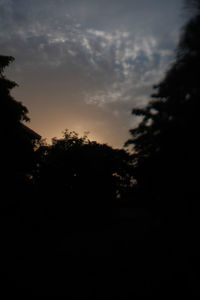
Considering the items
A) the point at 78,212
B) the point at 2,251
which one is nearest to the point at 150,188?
the point at 2,251

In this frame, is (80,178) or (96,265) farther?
(80,178)

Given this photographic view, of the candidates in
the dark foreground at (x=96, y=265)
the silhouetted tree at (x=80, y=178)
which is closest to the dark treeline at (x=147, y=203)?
the dark foreground at (x=96, y=265)

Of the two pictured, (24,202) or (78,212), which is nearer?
(24,202)

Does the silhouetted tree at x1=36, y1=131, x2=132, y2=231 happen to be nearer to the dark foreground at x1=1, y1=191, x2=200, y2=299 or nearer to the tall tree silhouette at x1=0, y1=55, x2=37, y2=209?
the tall tree silhouette at x1=0, y1=55, x2=37, y2=209

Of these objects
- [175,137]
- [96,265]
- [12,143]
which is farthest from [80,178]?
[175,137]

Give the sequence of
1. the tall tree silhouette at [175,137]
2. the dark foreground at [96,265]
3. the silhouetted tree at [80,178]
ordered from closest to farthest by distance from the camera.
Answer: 1. the dark foreground at [96,265]
2. the tall tree silhouette at [175,137]
3. the silhouetted tree at [80,178]

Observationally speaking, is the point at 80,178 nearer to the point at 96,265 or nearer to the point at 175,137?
the point at 96,265

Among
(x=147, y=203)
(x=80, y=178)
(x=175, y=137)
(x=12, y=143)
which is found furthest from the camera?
(x=80, y=178)

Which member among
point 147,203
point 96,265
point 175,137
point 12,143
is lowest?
point 96,265

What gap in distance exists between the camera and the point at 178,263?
5.71 meters

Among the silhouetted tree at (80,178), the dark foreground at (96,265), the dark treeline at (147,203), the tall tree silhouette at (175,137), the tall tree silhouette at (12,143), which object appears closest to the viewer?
the dark foreground at (96,265)

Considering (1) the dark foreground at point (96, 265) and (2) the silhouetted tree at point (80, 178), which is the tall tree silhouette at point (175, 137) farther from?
(2) the silhouetted tree at point (80, 178)

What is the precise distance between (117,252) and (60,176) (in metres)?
9.77

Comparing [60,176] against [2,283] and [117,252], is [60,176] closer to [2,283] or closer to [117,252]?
[117,252]
